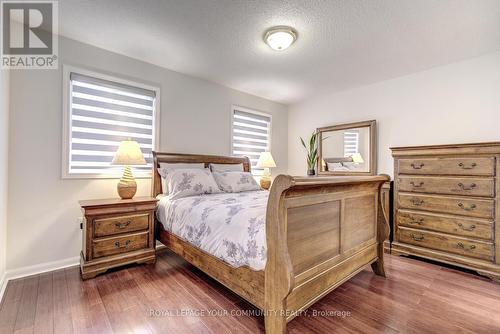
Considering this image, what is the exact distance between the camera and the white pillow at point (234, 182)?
3.11 m

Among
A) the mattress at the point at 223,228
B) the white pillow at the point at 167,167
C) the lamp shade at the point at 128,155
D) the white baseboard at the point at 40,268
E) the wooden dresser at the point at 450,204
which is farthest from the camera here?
the white pillow at the point at 167,167

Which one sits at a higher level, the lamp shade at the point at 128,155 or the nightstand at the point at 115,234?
the lamp shade at the point at 128,155

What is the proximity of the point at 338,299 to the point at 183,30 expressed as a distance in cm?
285

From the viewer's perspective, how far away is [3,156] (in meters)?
2.00

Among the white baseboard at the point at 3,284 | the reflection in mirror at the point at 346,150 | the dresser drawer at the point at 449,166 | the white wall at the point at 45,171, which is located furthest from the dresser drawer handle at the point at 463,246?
the white baseboard at the point at 3,284

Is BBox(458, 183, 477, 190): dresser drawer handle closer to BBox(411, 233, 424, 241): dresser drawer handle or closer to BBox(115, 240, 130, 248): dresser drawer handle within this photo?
BBox(411, 233, 424, 241): dresser drawer handle

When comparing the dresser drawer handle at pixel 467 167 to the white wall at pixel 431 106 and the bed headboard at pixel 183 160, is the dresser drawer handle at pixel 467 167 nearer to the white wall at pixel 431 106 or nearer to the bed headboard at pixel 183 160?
the white wall at pixel 431 106

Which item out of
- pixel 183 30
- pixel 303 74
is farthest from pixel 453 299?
pixel 183 30

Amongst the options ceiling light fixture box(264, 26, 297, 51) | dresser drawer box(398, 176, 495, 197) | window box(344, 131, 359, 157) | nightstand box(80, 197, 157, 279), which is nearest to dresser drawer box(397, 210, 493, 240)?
dresser drawer box(398, 176, 495, 197)

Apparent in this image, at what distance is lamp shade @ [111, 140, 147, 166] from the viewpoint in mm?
2430

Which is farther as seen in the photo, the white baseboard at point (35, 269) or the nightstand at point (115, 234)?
the nightstand at point (115, 234)

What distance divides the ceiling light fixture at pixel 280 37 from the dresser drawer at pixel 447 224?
2.46m

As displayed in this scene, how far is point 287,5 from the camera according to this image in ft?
6.22

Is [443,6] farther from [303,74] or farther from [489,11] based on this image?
[303,74]
